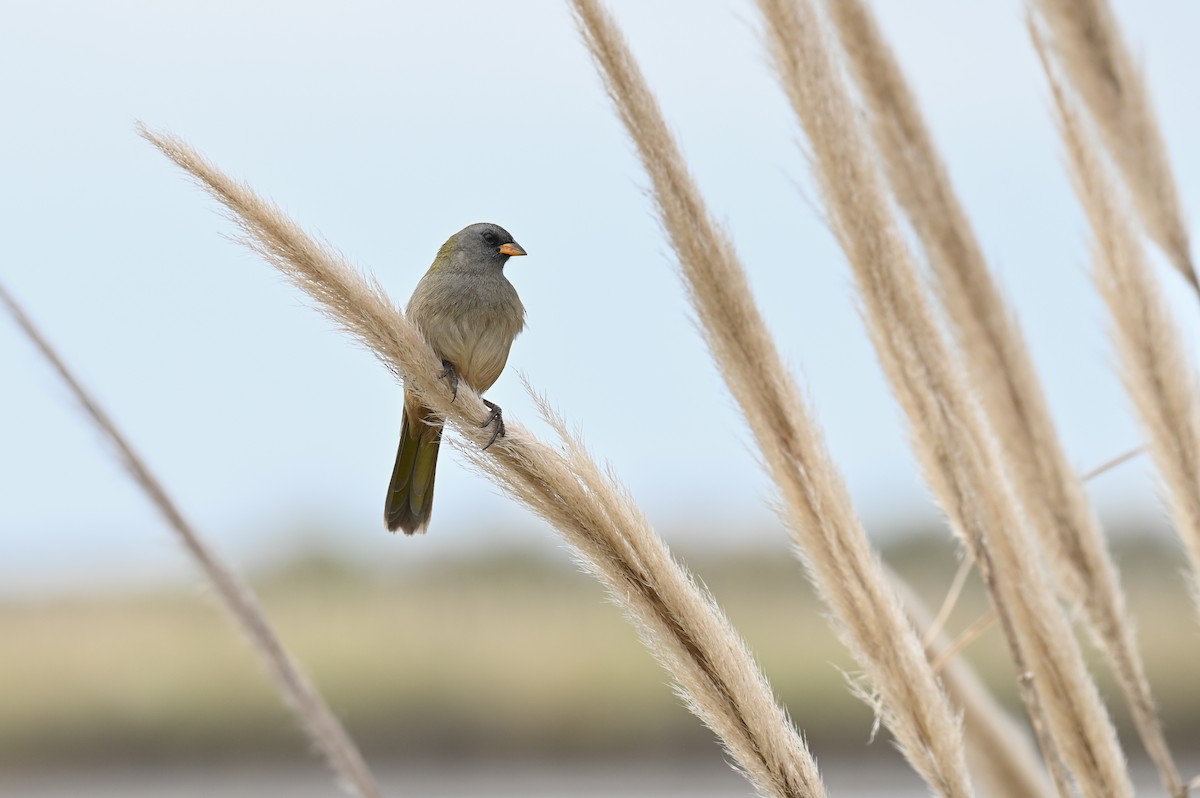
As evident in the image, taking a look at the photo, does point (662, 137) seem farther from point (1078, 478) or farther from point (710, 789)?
point (710, 789)

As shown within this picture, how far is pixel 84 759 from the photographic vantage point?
37.4ft

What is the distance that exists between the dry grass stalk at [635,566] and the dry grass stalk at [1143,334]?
0.69 m

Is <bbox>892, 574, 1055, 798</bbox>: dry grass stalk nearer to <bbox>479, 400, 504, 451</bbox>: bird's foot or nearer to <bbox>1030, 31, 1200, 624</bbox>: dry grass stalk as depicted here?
<bbox>1030, 31, 1200, 624</bbox>: dry grass stalk

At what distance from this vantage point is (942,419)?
136cm

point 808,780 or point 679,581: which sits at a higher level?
point 679,581

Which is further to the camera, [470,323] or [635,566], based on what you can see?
→ [470,323]

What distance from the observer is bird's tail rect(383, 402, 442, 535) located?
209 centimetres

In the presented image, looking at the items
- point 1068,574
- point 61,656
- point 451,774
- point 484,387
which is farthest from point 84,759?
point 1068,574

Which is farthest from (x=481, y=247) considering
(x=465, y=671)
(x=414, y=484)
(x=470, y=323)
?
(x=465, y=671)

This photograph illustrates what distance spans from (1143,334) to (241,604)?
1.15 m

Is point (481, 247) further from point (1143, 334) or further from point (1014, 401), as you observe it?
point (1143, 334)

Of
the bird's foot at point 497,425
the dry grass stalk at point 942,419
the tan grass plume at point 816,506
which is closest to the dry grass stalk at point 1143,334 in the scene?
the dry grass stalk at point 942,419

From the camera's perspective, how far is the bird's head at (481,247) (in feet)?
8.31

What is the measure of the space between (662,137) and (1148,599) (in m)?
13.1
